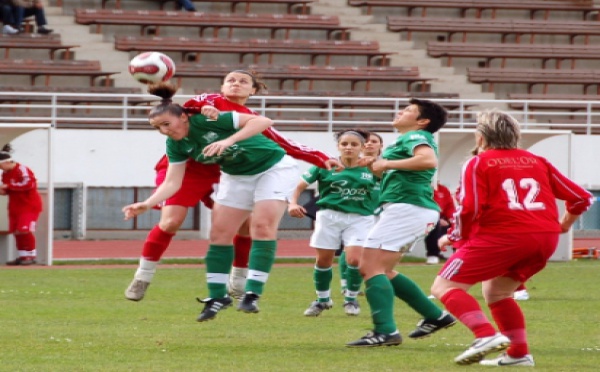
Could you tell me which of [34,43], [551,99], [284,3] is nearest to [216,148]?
[34,43]

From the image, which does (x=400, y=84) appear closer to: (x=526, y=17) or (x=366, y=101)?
(x=366, y=101)

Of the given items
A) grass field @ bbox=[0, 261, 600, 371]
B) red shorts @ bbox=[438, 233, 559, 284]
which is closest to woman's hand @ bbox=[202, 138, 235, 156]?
grass field @ bbox=[0, 261, 600, 371]

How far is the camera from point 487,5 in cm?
3048

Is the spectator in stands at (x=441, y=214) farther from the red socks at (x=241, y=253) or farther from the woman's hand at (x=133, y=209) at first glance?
the woman's hand at (x=133, y=209)

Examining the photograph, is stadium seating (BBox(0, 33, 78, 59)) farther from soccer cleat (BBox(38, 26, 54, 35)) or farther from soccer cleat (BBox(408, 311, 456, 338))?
soccer cleat (BBox(408, 311, 456, 338))

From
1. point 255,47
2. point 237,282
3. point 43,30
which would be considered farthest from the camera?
point 255,47

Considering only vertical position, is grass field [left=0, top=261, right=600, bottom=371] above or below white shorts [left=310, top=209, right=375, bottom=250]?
below

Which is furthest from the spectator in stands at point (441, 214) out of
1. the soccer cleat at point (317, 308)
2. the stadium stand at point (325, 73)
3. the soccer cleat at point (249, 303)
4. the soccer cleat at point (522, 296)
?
the soccer cleat at point (249, 303)

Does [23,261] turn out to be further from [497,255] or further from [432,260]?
[497,255]

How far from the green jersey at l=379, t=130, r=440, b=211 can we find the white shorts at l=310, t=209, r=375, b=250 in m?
2.78

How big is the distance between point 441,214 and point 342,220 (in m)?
7.53

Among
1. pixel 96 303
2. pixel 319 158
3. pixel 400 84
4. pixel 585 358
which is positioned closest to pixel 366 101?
pixel 400 84

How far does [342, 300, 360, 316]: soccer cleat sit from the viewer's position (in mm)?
10602

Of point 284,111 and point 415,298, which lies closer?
point 415,298
